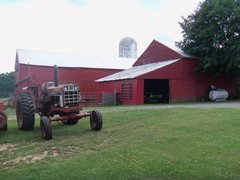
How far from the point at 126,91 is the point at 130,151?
27.2 m

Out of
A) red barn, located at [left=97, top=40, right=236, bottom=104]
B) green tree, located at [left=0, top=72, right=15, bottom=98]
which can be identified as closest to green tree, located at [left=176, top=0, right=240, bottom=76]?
red barn, located at [left=97, top=40, right=236, bottom=104]

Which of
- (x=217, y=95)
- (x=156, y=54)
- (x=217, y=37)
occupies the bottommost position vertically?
(x=217, y=95)

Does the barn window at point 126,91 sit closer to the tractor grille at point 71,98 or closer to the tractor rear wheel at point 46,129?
the tractor grille at point 71,98

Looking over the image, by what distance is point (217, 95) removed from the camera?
39.8m

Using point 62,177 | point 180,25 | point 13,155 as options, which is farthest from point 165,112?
point 180,25

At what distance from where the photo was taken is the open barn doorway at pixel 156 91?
1591 inches

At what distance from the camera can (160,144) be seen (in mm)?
10773

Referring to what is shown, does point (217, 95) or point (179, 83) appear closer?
point (179, 83)

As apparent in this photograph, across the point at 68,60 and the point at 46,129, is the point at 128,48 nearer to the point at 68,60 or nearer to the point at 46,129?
the point at 68,60

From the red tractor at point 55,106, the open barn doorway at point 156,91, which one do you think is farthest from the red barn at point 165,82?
the red tractor at point 55,106

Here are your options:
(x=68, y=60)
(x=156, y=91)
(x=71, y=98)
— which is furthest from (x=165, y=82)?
(x=71, y=98)

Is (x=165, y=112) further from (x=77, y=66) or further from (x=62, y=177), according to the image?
(x=77, y=66)

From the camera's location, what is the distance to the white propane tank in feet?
131

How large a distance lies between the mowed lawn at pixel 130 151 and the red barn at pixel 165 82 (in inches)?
812
